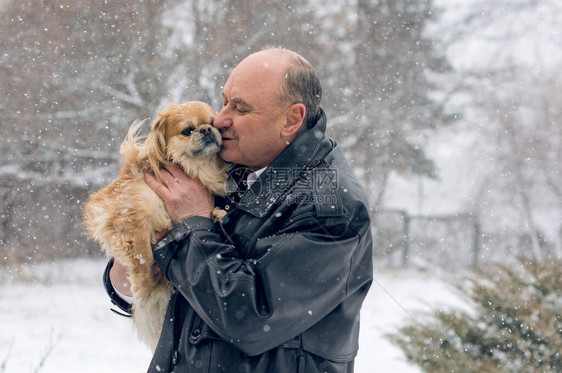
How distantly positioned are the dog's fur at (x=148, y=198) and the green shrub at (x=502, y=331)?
369 cm

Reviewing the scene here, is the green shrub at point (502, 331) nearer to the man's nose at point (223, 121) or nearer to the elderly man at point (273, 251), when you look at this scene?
the elderly man at point (273, 251)

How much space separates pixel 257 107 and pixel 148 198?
0.64m

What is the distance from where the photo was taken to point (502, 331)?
515 cm

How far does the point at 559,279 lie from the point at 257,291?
483 centimetres

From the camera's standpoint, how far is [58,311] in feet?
28.7

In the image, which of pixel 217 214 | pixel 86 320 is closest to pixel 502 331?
pixel 217 214

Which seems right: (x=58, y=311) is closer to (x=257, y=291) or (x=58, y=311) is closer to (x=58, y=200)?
(x=58, y=200)

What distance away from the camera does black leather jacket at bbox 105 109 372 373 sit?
61.0 inches

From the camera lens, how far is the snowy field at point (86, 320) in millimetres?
6363

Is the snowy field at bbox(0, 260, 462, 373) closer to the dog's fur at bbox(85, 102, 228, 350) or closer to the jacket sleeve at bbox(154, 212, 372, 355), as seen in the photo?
the dog's fur at bbox(85, 102, 228, 350)

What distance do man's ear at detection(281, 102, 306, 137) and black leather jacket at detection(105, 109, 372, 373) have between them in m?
0.06

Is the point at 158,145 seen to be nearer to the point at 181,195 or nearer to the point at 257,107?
the point at 181,195

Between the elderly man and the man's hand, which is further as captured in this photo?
the man's hand

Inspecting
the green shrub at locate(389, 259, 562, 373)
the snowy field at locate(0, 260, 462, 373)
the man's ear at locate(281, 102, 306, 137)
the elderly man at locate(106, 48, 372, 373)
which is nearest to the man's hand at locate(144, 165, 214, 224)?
the elderly man at locate(106, 48, 372, 373)
